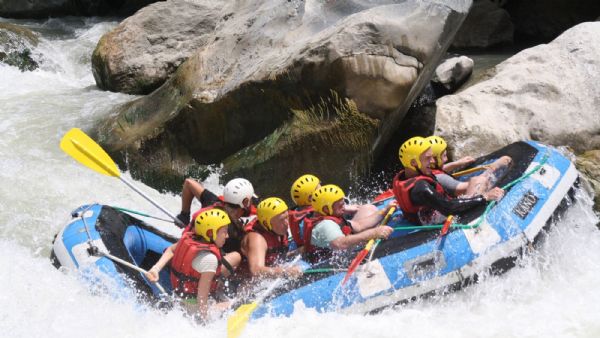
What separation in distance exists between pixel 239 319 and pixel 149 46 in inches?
255

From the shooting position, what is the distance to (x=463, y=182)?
5.45 m

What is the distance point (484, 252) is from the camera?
462 centimetres

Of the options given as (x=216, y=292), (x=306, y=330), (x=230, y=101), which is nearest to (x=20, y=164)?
(x=230, y=101)

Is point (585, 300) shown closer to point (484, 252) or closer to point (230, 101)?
point (484, 252)

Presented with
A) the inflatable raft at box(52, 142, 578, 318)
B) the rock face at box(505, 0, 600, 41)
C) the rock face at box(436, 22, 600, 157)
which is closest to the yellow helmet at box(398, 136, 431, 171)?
the inflatable raft at box(52, 142, 578, 318)

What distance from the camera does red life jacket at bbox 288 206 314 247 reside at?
5016mm

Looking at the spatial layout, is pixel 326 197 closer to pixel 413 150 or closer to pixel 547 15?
pixel 413 150

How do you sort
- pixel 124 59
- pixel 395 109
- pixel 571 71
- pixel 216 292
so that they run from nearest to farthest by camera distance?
pixel 216 292
pixel 395 109
pixel 571 71
pixel 124 59

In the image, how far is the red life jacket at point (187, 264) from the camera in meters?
4.61

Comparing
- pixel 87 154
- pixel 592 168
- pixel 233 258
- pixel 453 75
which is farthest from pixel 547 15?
pixel 233 258

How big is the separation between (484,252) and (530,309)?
534 mm

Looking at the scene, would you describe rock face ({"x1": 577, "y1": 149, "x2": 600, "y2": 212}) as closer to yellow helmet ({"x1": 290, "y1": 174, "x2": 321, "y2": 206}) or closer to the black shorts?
yellow helmet ({"x1": 290, "y1": 174, "x2": 321, "y2": 206})

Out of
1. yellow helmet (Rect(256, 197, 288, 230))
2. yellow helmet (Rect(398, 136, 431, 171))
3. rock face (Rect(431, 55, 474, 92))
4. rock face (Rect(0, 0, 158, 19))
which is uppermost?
yellow helmet (Rect(398, 136, 431, 171))

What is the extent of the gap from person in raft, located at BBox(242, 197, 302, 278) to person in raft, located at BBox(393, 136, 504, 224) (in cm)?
85
